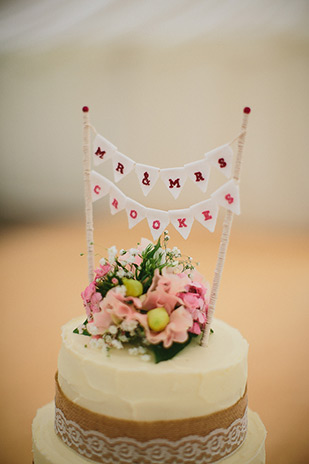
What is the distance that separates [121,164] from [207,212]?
1.25 ft

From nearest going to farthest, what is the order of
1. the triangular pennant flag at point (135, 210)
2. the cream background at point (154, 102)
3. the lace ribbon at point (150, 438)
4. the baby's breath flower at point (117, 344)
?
the lace ribbon at point (150, 438)
the baby's breath flower at point (117, 344)
the triangular pennant flag at point (135, 210)
the cream background at point (154, 102)

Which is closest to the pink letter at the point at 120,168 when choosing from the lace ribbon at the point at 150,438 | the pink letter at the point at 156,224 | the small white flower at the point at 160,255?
the pink letter at the point at 156,224

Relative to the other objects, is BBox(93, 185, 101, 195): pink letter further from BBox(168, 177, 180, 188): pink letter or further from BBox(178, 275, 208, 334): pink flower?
BBox(178, 275, 208, 334): pink flower

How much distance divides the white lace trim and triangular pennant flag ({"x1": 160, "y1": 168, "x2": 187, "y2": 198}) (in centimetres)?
87

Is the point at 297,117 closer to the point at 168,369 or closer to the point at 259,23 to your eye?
the point at 259,23

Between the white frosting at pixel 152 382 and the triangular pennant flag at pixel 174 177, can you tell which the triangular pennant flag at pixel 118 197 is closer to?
the triangular pennant flag at pixel 174 177

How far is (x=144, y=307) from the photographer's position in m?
1.57

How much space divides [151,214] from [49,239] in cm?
573

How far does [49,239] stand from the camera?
7.20 meters

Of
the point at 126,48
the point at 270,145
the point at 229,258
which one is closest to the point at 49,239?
the point at 229,258

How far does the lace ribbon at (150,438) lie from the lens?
1.43 m

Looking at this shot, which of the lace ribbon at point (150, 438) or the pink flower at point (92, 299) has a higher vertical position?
the pink flower at point (92, 299)

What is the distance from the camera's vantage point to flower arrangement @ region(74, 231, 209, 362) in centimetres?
151

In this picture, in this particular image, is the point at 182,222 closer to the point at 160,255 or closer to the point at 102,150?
the point at 160,255
